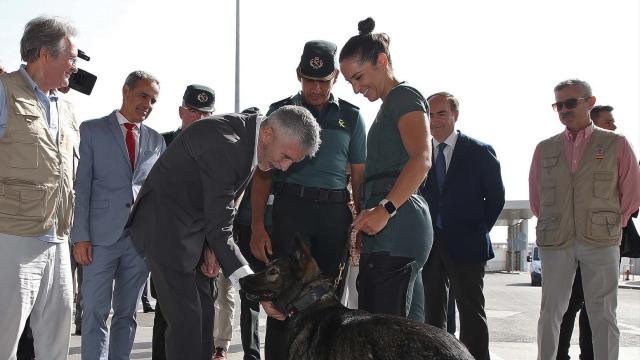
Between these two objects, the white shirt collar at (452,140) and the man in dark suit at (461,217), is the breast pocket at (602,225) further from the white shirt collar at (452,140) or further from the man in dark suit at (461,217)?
the white shirt collar at (452,140)

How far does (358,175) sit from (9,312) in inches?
99.7

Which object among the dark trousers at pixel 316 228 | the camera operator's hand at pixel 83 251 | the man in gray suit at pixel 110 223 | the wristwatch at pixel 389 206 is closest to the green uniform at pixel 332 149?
the dark trousers at pixel 316 228

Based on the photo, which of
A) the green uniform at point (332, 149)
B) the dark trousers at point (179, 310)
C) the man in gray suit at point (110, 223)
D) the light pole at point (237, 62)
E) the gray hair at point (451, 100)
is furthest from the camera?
the light pole at point (237, 62)

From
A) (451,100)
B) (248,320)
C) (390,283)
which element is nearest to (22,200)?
(390,283)

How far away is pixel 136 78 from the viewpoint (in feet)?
18.0

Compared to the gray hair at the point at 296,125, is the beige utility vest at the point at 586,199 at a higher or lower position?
lower

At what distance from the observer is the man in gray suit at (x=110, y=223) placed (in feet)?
16.5

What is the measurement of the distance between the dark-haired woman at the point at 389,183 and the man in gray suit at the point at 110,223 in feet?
6.82

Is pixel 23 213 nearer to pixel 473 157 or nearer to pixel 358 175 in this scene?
pixel 358 175

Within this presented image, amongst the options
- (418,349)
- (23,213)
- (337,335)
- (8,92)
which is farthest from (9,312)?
(418,349)

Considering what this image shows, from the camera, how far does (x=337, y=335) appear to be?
370 cm

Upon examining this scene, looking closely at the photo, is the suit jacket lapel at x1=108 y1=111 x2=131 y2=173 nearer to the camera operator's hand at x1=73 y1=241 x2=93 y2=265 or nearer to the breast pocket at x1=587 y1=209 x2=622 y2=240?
the camera operator's hand at x1=73 y1=241 x2=93 y2=265

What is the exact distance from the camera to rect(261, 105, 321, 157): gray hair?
374cm

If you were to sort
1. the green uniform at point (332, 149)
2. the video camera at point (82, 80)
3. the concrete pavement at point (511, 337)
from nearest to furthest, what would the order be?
the green uniform at point (332, 149)
the video camera at point (82, 80)
the concrete pavement at point (511, 337)
